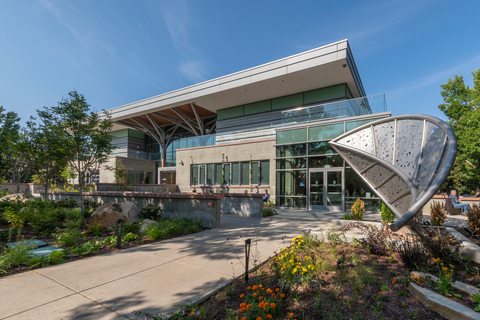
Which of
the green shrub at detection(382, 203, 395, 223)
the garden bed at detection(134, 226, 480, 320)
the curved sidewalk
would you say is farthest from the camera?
the green shrub at detection(382, 203, 395, 223)

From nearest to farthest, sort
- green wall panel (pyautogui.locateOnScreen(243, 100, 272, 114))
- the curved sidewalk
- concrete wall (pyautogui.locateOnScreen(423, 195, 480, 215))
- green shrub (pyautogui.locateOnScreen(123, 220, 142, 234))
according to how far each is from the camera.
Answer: the curved sidewalk
green shrub (pyautogui.locateOnScreen(123, 220, 142, 234))
concrete wall (pyautogui.locateOnScreen(423, 195, 480, 215))
green wall panel (pyautogui.locateOnScreen(243, 100, 272, 114))

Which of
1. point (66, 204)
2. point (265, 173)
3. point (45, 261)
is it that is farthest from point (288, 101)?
point (45, 261)

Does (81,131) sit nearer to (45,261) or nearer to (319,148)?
(45,261)

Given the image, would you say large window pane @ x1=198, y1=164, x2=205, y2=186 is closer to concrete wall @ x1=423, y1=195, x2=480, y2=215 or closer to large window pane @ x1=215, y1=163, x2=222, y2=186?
large window pane @ x1=215, y1=163, x2=222, y2=186

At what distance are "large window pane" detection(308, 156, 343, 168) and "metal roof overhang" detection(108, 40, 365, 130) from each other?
Answer: 7.55 meters

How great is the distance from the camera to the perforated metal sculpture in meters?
3.98

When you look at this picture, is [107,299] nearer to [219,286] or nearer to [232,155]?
[219,286]

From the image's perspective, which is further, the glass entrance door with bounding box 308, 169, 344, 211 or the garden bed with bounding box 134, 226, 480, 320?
the glass entrance door with bounding box 308, 169, 344, 211

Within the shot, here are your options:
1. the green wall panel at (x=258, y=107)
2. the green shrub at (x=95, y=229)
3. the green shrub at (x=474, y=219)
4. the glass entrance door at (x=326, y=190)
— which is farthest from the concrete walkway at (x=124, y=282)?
the green wall panel at (x=258, y=107)

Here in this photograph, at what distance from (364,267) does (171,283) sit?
3401mm

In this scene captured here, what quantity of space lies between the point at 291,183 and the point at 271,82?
9685mm

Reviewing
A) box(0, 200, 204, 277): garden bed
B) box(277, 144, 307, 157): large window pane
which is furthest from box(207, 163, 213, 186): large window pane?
box(0, 200, 204, 277): garden bed

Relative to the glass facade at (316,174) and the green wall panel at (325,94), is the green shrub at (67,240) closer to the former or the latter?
the glass facade at (316,174)

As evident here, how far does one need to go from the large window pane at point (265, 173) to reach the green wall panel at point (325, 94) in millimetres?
7950
